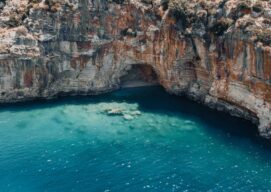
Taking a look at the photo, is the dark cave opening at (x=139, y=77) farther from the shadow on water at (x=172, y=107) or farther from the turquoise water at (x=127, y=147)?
the turquoise water at (x=127, y=147)

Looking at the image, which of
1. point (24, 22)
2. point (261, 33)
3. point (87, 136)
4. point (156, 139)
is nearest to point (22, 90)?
point (24, 22)

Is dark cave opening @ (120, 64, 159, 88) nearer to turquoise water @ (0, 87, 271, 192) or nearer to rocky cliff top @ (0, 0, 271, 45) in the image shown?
turquoise water @ (0, 87, 271, 192)

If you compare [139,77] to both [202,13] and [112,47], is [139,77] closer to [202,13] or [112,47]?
[112,47]

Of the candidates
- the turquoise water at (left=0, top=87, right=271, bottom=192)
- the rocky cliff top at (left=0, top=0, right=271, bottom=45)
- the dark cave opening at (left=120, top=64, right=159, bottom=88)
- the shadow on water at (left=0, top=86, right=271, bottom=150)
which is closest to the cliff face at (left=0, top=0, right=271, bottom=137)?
the rocky cliff top at (left=0, top=0, right=271, bottom=45)

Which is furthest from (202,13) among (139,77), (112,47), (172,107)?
(139,77)

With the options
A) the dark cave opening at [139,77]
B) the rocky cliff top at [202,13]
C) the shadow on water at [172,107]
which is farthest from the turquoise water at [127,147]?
the rocky cliff top at [202,13]

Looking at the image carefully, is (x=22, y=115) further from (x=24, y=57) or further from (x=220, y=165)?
(x=220, y=165)
